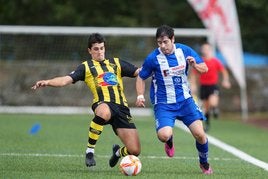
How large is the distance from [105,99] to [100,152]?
2.73 metres

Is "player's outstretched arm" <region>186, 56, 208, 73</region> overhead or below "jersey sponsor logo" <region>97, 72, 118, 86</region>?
overhead

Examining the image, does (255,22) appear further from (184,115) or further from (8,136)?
(184,115)

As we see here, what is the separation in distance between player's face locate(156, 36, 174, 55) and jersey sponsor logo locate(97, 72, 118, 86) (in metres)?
0.75

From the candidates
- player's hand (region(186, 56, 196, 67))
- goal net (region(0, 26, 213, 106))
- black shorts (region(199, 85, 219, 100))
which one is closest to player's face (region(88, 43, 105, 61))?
player's hand (region(186, 56, 196, 67))

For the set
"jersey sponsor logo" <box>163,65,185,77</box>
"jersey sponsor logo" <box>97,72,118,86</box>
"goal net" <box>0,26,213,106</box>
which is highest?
"jersey sponsor logo" <box>163,65,185,77</box>

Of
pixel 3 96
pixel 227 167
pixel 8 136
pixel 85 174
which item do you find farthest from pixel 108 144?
pixel 3 96

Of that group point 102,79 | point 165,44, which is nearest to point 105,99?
point 102,79

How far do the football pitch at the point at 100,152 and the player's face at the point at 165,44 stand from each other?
157 cm

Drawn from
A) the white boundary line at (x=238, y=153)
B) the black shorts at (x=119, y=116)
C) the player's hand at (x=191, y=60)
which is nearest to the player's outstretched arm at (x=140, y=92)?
the black shorts at (x=119, y=116)

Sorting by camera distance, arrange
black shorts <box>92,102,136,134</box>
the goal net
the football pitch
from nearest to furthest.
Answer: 1. the football pitch
2. black shorts <box>92,102,136,134</box>
3. the goal net

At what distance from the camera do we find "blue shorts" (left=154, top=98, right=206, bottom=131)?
10531mm

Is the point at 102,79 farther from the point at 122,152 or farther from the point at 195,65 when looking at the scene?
the point at 195,65

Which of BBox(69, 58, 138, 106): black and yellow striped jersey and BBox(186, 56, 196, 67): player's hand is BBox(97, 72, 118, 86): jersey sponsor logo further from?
BBox(186, 56, 196, 67): player's hand

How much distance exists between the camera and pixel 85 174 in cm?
990
